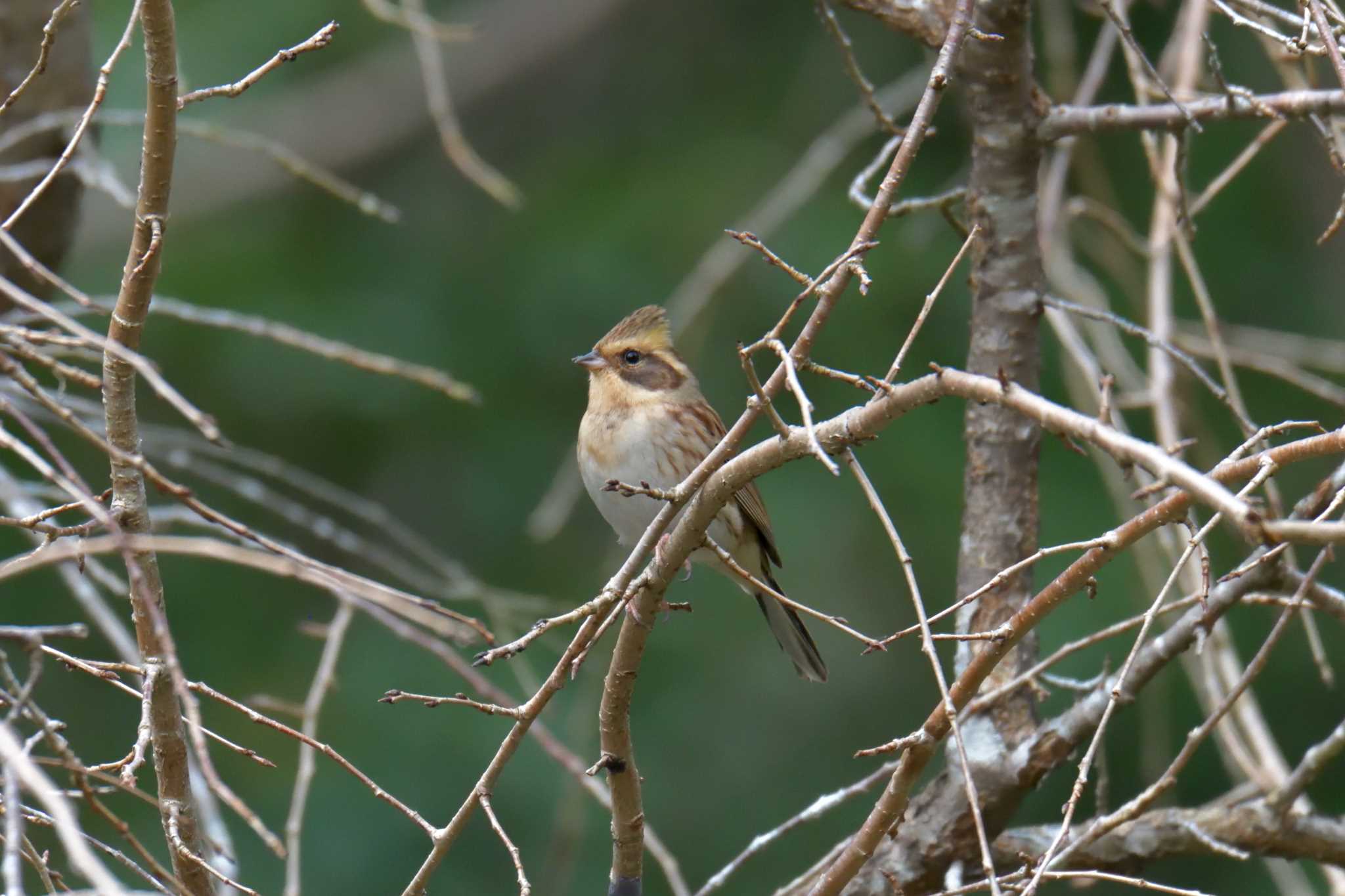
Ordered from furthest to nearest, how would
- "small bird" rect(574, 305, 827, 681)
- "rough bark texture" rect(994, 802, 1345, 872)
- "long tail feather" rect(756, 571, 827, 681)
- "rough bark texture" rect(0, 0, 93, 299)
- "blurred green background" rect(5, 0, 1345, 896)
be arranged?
"blurred green background" rect(5, 0, 1345, 896) < "small bird" rect(574, 305, 827, 681) < "long tail feather" rect(756, 571, 827, 681) < "rough bark texture" rect(0, 0, 93, 299) < "rough bark texture" rect(994, 802, 1345, 872)

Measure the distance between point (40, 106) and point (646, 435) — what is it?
1787 millimetres

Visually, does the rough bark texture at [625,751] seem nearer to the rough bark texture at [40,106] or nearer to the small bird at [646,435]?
the small bird at [646,435]

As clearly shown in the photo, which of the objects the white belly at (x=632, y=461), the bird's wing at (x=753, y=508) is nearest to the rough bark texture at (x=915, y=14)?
the bird's wing at (x=753, y=508)

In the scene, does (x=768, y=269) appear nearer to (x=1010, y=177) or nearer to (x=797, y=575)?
(x=797, y=575)

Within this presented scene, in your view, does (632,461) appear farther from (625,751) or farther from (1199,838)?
(1199,838)

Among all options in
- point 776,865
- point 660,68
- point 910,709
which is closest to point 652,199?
point 660,68

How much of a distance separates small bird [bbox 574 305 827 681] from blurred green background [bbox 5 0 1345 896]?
1.77 m

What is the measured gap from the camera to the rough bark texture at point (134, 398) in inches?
76.9

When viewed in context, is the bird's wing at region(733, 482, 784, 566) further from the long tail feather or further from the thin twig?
the thin twig

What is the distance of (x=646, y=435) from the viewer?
14.5ft

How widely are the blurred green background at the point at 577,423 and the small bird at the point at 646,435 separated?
1771mm

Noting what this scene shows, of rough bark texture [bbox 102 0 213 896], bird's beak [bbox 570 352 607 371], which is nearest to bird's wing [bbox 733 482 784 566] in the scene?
bird's beak [bbox 570 352 607 371]

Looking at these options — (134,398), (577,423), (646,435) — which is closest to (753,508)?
(646,435)

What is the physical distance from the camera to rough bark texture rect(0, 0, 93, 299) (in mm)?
3807
